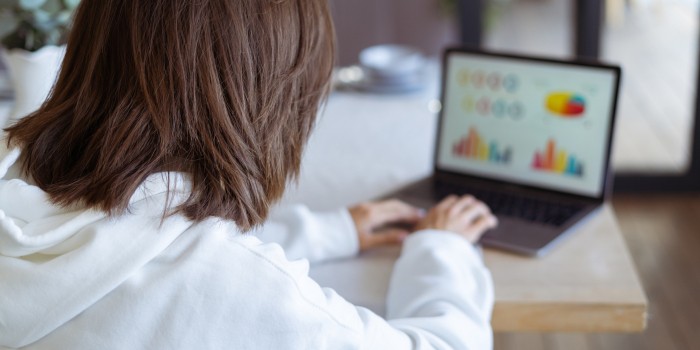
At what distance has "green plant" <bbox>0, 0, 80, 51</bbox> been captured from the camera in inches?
59.2

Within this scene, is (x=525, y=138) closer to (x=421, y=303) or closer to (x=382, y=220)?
(x=382, y=220)

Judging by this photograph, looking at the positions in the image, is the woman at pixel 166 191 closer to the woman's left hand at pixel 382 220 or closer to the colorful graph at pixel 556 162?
the woman's left hand at pixel 382 220

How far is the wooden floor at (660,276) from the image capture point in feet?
8.27

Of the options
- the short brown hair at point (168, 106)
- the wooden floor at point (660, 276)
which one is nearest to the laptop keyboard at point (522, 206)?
the short brown hair at point (168, 106)

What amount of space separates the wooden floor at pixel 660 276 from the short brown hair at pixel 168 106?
1720mm

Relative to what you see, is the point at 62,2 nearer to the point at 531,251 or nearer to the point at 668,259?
the point at 531,251

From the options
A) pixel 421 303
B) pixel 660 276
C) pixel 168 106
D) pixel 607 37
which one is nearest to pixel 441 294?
pixel 421 303

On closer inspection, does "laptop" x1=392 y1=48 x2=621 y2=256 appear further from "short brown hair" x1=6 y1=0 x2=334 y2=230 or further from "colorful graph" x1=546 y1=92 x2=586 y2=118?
"short brown hair" x1=6 y1=0 x2=334 y2=230

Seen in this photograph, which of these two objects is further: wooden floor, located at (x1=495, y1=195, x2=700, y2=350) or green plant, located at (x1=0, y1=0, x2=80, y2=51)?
wooden floor, located at (x1=495, y1=195, x2=700, y2=350)

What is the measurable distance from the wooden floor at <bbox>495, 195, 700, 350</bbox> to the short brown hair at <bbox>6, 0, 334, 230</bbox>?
1.72 meters

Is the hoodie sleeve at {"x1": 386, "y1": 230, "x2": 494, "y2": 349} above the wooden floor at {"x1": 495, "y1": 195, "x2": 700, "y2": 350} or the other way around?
above

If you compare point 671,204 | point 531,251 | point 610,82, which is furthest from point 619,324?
point 671,204

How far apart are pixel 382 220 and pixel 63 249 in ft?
2.14

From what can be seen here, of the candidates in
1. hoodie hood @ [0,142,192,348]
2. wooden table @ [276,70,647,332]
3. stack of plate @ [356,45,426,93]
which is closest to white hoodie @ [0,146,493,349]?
hoodie hood @ [0,142,192,348]
